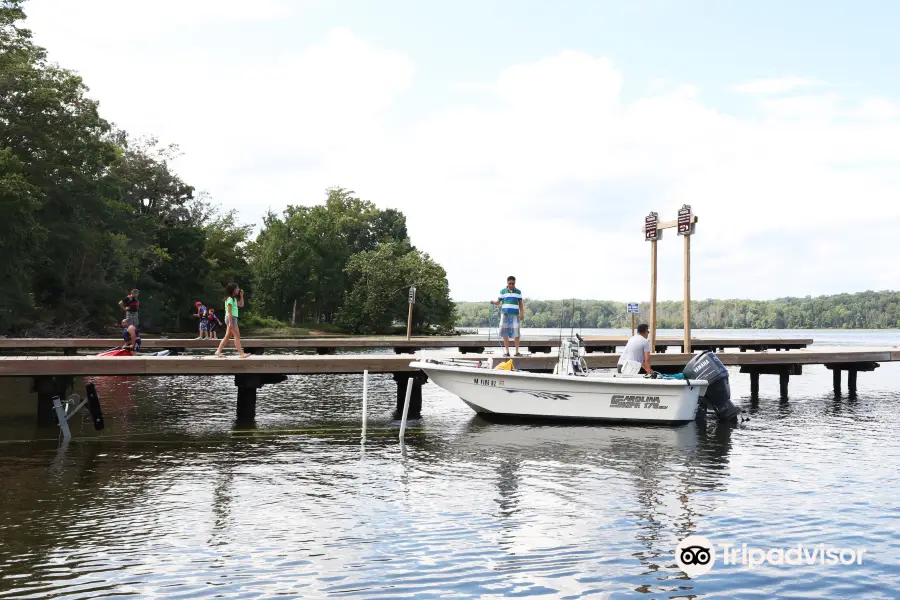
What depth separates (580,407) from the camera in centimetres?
1650

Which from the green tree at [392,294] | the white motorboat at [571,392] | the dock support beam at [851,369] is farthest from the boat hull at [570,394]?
the green tree at [392,294]

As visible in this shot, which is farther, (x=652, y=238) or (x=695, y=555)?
(x=652, y=238)

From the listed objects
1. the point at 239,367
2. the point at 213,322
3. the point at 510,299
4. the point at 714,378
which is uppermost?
the point at 510,299

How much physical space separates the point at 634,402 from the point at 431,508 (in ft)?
27.4

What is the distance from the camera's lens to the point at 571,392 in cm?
1636

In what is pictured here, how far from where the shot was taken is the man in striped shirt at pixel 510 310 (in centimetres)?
1883

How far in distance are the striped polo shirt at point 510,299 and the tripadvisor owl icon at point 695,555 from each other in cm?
1086

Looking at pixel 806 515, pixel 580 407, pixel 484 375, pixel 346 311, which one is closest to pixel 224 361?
pixel 484 375

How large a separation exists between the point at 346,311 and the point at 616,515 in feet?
236

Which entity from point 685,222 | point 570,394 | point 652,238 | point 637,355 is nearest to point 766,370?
point 652,238

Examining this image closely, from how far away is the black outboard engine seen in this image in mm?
17000

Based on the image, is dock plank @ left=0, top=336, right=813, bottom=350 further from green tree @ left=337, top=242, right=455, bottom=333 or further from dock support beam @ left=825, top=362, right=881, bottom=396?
green tree @ left=337, top=242, right=455, bottom=333

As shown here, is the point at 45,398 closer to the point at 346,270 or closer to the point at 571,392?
the point at 571,392

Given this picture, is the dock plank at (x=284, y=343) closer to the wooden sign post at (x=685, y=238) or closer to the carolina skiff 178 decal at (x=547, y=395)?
the wooden sign post at (x=685, y=238)
